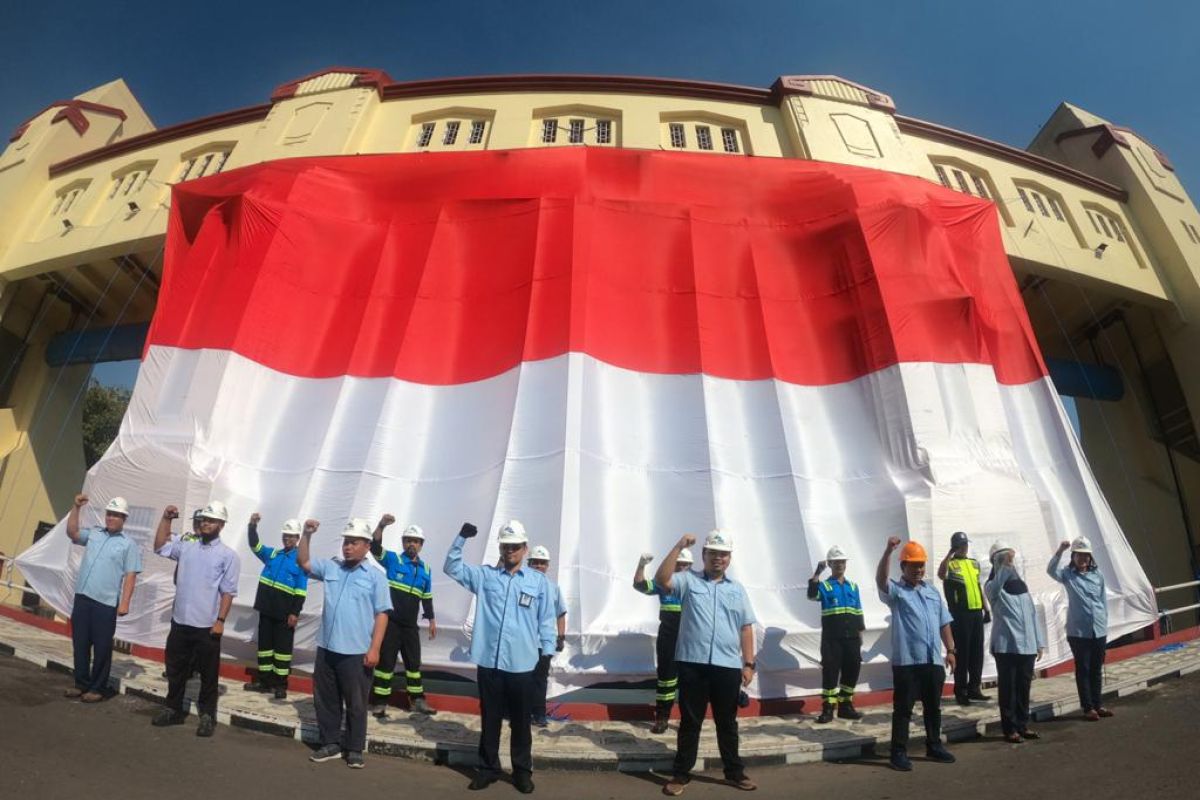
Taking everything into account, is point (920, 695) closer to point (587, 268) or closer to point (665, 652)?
point (665, 652)

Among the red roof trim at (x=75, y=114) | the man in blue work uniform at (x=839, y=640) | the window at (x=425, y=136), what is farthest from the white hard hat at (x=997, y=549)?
the red roof trim at (x=75, y=114)

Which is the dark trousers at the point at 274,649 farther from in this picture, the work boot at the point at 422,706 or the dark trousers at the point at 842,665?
the dark trousers at the point at 842,665

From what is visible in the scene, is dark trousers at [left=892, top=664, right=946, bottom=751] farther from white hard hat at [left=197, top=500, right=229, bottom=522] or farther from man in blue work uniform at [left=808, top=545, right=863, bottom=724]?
white hard hat at [left=197, top=500, right=229, bottom=522]

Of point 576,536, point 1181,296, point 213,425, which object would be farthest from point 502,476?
point 1181,296

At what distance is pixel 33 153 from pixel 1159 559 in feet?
90.9

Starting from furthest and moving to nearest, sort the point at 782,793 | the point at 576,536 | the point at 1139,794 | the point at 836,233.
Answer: the point at 836,233
the point at 576,536
the point at 782,793
the point at 1139,794

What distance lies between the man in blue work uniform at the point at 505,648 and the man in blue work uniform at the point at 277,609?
2535mm

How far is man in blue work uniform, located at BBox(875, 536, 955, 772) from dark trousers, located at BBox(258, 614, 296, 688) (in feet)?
16.8

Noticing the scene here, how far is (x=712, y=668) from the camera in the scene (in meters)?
4.06

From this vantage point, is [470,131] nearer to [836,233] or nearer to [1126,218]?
[836,233]

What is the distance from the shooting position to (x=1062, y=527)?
802 cm

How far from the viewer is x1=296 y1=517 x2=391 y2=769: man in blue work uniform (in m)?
4.17

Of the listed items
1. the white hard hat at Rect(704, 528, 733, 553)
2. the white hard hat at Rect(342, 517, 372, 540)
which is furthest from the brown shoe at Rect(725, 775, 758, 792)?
the white hard hat at Rect(342, 517, 372, 540)

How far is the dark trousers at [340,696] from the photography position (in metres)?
4.16
